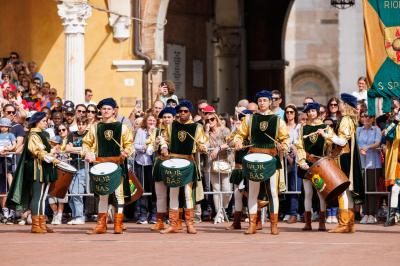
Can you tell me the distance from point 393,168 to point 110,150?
3974 millimetres

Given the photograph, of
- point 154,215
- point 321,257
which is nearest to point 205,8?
point 154,215

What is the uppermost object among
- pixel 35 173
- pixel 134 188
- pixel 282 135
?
pixel 282 135

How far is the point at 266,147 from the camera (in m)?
18.5

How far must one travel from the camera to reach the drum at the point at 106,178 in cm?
1836

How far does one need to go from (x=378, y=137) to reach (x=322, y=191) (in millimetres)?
2623

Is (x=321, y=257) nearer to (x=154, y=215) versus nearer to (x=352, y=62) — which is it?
(x=154, y=215)

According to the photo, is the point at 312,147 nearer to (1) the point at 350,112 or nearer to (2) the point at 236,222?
(1) the point at 350,112

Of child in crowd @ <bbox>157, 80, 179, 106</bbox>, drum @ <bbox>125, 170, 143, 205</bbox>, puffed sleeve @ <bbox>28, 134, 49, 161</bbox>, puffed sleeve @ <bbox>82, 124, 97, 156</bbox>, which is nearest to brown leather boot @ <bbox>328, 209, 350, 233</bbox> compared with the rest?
drum @ <bbox>125, 170, 143, 205</bbox>

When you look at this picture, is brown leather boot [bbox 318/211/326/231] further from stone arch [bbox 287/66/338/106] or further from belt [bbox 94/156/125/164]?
stone arch [bbox 287/66/338/106]

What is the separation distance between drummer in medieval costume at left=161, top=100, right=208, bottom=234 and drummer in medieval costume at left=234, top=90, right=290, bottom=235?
62 cm

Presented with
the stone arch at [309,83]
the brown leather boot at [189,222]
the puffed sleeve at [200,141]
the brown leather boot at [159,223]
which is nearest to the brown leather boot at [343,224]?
the brown leather boot at [189,222]

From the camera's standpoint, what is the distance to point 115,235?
18.3 meters

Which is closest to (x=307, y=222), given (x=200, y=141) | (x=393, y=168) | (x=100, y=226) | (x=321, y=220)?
(x=321, y=220)

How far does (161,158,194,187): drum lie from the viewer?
61.1 feet
